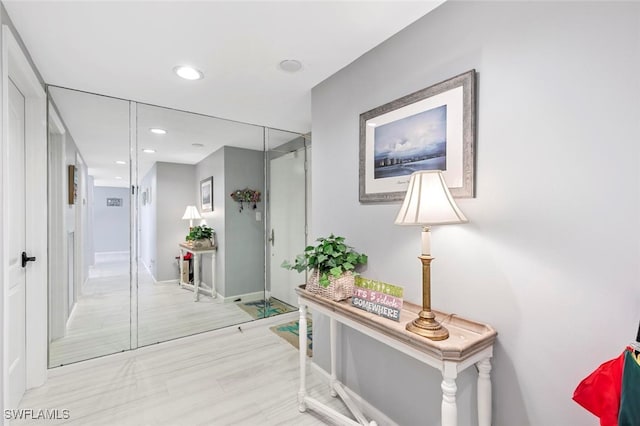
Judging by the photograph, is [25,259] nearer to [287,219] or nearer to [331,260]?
[331,260]

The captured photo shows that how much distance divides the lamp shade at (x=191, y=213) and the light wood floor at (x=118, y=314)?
656 millimetres

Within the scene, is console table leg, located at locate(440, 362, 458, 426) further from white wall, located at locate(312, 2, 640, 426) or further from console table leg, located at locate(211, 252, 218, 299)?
console table leg, located at locate(211, 252, 218, 299)

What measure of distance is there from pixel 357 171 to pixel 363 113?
1.25 ft

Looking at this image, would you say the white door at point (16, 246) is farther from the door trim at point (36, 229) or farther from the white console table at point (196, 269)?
the white console table at point (196, 269)

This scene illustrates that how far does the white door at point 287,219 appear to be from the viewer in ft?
11.9

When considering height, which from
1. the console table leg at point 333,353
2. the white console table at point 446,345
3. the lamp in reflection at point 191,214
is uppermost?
the lamp in reflection at point 191,214

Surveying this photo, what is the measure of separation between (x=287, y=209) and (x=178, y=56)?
2113 mm

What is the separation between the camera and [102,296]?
2.79m

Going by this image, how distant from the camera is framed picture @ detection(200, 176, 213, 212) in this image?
3.09m

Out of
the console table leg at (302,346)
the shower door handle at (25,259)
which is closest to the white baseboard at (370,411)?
the console table leg at (302,346)

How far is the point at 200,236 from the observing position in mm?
3113

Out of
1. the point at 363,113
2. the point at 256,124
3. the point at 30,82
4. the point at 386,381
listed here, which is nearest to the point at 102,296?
the point at 30,82

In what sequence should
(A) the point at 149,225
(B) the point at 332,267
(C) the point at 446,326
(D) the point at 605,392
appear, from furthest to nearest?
(A) the point at 149,225
(B) the point at 332,267
(C) the point at 446,326
(D) the point at 605,392

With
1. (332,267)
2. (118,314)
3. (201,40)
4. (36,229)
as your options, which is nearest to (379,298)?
(332,267)
